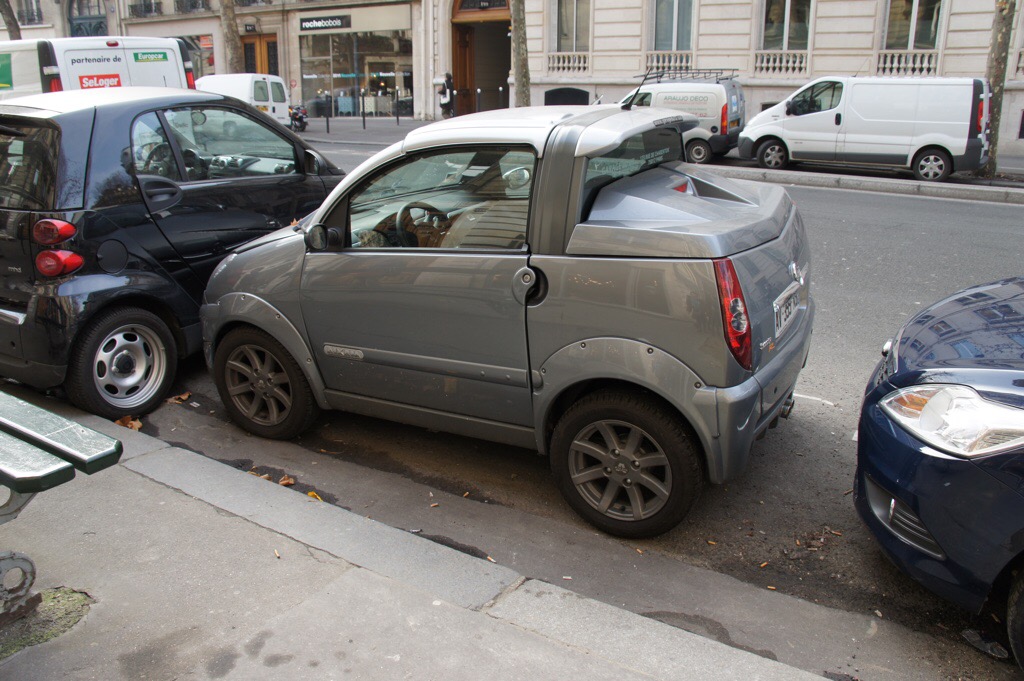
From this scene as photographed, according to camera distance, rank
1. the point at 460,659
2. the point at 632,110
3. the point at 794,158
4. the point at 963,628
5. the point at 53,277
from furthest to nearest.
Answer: the point at 794,158 → the point at 53,277 → the point at 632,110 → the point at 963,628 → the point at 460,659

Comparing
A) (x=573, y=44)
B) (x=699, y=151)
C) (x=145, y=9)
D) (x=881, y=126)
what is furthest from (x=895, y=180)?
(x=145, y=9)

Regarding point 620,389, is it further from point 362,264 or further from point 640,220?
point 362,264

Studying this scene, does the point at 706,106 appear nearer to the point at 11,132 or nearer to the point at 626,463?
the point at 11,132

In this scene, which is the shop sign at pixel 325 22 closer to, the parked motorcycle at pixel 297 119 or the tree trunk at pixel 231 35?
the tree trunk at pixel 231 35

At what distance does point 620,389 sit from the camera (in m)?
3.71

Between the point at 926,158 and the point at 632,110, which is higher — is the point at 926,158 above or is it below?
below

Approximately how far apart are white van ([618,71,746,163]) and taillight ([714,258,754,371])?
15.5 m

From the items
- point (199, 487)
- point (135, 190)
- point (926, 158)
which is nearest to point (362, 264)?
point (199, 487)

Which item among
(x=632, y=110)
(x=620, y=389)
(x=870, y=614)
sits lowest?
(x=870, y=614)

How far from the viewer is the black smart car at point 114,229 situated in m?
4.79

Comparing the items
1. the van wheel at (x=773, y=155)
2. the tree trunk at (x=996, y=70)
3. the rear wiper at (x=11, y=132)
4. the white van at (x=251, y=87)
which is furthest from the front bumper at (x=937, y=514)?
the white van at (x=251, y=87)

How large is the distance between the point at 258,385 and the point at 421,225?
1413 millimetres

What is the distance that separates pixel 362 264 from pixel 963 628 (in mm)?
3049

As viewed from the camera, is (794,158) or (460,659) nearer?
(460,659)
